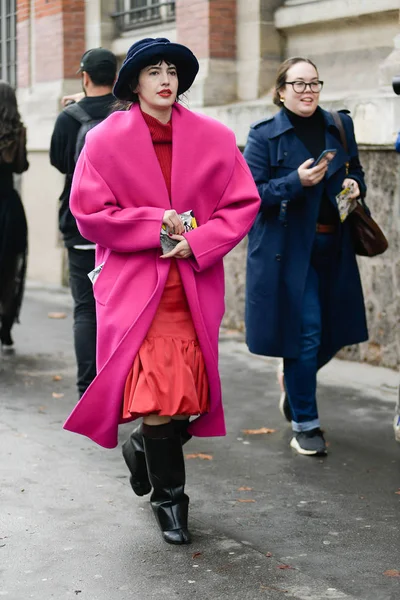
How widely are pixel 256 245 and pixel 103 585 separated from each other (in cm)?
241

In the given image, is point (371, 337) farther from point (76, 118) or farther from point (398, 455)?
point (76, 118)

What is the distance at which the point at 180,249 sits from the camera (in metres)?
4.57

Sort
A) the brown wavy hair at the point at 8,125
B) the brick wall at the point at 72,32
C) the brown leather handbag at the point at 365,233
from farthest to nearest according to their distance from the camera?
1. the brick wall at the point at 72,32
2. the brown wavy hair at the point at 8,125
3. the brown leather handbag at the point at 365,233

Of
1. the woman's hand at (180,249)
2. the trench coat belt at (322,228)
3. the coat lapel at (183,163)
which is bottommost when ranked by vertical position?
the woman's hand at (180,249)

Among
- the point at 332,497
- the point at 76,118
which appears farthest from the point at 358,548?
the point at 76,118

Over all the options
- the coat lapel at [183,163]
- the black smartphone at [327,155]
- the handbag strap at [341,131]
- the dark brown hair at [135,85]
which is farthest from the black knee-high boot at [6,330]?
the coat lapel at [183,163]

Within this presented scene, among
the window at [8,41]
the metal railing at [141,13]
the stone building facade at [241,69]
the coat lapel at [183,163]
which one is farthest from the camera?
the window at [8,41]

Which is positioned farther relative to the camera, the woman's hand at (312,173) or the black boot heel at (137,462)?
the woman's hand at (312,173)

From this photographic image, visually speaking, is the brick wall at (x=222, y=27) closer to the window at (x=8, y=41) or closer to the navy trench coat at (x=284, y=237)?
the navy trench coat at (x=284, y=237)

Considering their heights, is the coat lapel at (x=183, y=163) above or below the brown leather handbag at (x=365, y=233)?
above

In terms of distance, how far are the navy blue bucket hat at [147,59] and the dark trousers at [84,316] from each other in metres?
2.13

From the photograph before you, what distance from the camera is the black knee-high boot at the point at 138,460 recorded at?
16.3 ft

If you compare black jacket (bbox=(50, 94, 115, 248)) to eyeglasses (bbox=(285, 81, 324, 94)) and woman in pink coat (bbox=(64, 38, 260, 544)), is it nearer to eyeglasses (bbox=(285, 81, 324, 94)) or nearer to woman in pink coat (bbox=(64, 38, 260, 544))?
eyeglasses (bbox=(285, 81, 324, 94))

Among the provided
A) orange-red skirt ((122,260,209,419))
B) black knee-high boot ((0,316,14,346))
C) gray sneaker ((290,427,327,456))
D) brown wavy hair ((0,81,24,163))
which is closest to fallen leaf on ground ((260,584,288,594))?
orange-red skirt ((122,260,209,419))
